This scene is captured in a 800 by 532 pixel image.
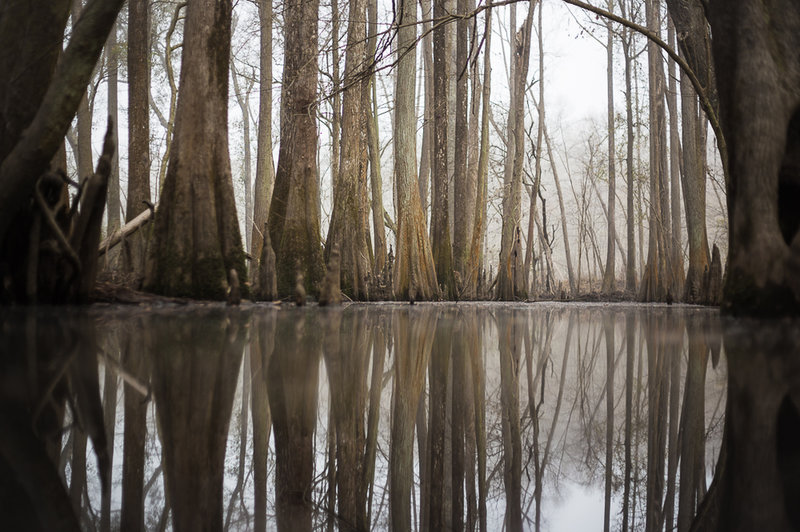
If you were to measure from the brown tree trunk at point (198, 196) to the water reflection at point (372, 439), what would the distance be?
2.83m

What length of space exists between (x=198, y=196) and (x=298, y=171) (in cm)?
231

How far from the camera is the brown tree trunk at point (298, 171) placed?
742cm

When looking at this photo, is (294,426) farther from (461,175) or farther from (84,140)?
(84,140)

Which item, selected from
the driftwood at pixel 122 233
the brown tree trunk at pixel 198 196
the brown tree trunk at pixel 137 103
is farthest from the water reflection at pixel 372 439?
the brown tree trunk at pixel 137 103

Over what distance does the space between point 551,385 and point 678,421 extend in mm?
589

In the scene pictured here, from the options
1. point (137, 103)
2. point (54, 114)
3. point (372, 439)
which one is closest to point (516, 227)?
point (137, 103)

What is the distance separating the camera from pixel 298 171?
25.5 ft

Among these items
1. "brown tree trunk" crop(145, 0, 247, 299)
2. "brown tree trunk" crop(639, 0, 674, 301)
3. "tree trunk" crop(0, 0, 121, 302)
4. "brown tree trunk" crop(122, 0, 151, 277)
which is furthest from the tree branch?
"brown tree trunk" crop(639, 0, 674, 301)

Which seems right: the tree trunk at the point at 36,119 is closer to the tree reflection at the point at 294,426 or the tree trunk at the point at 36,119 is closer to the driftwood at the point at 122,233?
the driftwood at the point at 122,233

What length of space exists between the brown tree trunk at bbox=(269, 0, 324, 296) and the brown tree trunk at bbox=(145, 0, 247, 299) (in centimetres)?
127

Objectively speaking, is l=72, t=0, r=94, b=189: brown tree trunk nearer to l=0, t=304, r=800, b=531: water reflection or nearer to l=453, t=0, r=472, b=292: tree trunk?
l=453, t=0, r=472, b=292: tree trunk

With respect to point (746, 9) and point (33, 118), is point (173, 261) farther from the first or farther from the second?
point (746, 9)

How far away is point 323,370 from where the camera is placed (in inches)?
83.3

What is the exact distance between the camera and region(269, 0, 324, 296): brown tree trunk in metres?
7.42
